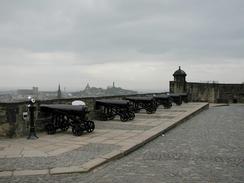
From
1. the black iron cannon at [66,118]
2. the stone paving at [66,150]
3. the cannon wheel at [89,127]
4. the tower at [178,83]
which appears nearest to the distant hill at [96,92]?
the black iron cannon at [66,118]

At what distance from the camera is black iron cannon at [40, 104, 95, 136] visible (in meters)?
9.98

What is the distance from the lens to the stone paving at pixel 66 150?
6.35 meters

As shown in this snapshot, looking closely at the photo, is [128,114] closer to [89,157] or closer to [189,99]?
[89,157]

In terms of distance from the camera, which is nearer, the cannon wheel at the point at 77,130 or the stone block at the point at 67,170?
the stone block at the point at 67,170

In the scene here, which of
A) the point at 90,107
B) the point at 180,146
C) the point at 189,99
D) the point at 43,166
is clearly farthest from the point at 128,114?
the point at 189,99

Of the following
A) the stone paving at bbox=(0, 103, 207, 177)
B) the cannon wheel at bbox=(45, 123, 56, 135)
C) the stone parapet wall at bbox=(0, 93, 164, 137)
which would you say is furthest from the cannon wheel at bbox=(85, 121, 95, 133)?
the stone parapet wall at bbox=(0, 93, 164, 137)

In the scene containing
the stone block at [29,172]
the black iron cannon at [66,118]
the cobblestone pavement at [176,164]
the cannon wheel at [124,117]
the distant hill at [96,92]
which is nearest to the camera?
the cobblestone pavement at [176,164]

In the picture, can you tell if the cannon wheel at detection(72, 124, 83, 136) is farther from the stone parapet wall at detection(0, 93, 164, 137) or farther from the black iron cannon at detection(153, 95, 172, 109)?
the black iron cannon at detection(153, 95, 172, 109)

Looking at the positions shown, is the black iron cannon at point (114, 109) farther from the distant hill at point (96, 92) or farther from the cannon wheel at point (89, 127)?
the cannon wheel at point (89, 127)

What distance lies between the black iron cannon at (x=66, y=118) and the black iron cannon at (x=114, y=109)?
10.8 feet

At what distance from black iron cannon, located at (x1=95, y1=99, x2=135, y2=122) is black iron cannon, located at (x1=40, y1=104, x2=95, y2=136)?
3.30m

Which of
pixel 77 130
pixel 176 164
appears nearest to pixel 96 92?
pixel 77 130

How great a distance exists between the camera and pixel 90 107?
13977 millimetres

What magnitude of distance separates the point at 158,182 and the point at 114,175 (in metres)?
0.77
